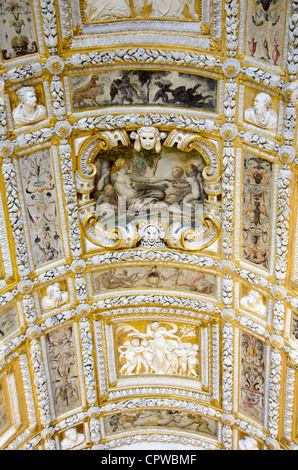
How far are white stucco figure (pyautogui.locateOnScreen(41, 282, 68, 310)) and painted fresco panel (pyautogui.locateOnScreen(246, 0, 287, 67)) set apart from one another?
6.78m

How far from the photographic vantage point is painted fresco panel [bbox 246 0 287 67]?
9.02 metres

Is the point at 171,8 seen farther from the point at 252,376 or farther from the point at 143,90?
the point at 252,376

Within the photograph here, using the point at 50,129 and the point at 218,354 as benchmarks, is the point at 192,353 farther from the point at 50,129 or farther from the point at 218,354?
the point at 50,129

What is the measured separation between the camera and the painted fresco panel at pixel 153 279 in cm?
1292

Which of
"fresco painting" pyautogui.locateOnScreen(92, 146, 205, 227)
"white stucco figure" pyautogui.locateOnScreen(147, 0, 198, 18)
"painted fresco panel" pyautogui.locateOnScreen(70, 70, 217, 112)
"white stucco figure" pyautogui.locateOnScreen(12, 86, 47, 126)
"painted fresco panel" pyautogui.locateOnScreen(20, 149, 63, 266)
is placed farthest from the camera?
"fresco painting" pyautogui.locateOnScreen(92, 146, 205, 227)

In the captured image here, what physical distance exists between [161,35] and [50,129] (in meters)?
2.93

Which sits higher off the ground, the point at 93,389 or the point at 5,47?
the point at 5,47

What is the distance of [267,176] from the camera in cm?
1062

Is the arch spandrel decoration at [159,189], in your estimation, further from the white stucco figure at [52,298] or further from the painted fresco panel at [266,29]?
the painted fresco panel at [266,29]

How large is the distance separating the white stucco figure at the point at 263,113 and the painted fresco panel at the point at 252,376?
5.32 metres

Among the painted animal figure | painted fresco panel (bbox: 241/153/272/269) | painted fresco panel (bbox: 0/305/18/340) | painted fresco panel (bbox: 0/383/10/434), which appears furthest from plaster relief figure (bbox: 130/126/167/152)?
painted fresco panel (bbox: 0/383/10/434)

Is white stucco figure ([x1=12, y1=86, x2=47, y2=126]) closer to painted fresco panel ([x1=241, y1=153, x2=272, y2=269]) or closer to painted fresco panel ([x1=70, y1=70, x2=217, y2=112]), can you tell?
painted fresco panel ([x1=70, y1=70, x2=217, y2=112])
